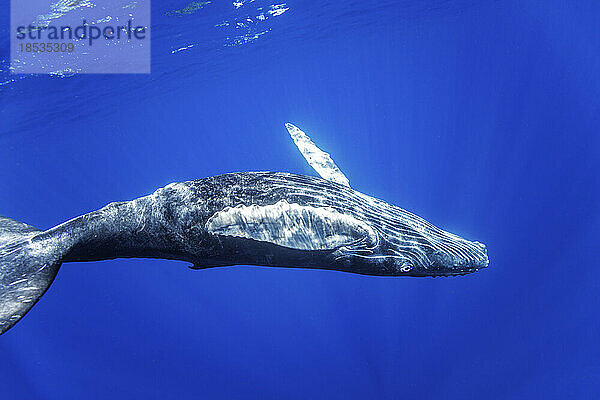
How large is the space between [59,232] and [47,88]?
22.4 metres

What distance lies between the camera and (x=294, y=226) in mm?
3406

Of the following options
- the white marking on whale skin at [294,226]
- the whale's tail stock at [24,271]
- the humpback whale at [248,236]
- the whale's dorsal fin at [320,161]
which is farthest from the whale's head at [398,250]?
the whale's tail stock at [24,271]

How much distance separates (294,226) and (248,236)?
0.42 metres

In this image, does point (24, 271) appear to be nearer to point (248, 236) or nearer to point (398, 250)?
point (248, 236)

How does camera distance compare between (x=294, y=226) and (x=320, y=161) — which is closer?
(x=294, y=226)

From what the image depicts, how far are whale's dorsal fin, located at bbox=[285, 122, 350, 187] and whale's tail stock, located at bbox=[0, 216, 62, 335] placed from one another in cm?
309

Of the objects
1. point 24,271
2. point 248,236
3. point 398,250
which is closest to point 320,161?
point 398,250

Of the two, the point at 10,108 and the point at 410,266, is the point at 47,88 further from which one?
the point at 410,266

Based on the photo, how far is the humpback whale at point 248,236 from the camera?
345 centimetres

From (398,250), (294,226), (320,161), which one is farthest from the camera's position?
(320,161)

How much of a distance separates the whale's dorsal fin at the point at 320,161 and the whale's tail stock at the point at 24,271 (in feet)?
10.1

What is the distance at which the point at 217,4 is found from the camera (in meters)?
17.8

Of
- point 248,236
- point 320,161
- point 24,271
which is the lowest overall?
point 24,271

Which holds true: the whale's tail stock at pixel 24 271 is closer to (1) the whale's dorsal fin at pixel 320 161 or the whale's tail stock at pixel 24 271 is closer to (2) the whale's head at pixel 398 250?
(2) the whale's head at pixel 398 250
